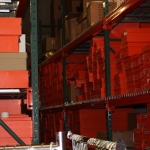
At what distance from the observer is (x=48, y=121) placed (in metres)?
7.91

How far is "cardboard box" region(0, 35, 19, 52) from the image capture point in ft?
11.4

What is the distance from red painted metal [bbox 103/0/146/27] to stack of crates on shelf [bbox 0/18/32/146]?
3.54 ft

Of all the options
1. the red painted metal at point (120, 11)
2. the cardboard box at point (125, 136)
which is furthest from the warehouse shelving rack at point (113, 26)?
the cardboard box at point (125, 136)

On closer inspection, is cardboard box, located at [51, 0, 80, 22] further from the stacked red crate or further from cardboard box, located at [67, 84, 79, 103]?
the stacked red crate

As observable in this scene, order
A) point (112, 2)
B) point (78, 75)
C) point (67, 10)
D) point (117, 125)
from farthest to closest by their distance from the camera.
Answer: point (67, 10), point (78, 75), point (117, 125), point (112, 2)

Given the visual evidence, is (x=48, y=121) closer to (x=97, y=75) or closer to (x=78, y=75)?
(x=78, y=75)

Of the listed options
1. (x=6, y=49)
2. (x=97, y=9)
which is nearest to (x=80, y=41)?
(x=97, y=9)

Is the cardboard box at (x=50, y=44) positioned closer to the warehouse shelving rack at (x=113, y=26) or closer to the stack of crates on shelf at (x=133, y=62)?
the warehouse shelving rack at (x=113, y=26)

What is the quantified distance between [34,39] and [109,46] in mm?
1491

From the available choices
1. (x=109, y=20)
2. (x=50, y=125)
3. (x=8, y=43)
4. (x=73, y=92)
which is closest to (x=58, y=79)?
(x=73, y=92)

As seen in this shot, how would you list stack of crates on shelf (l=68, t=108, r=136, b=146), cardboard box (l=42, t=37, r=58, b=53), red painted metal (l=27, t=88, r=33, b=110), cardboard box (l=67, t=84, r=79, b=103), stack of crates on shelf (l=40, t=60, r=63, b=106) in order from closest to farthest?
red painted metal (l=27, t=88, r=33, b=110) < stack of crates on shelf (l=68, t=108, r=136, b=146) < cardboard box (l=67, t=84, r=79, b=103) < stack of crates on shelf (l=40, t=60, r=63, b=106) < cardboard box (l=42, t=37, r=58, b=53)

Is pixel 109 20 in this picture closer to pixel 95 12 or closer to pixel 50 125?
pixel 95 12

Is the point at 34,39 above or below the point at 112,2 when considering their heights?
below

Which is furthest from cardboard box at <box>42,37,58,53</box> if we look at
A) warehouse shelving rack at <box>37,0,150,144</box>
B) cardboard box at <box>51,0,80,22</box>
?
warehouse shelving rack at <box>37,0,150,144</box>
